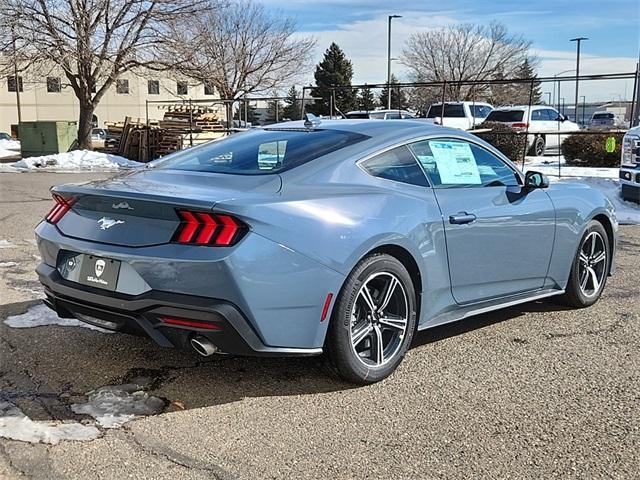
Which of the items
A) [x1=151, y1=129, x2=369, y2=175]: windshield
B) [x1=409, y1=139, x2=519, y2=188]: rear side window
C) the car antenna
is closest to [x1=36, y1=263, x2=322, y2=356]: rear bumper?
[x1=151, y1=129, x2=369, y2=175]: windshield

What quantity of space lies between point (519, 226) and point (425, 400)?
1.65 meters

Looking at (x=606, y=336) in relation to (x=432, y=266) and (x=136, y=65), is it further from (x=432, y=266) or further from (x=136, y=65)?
(x=136, y=65)

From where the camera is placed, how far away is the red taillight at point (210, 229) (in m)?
3.35

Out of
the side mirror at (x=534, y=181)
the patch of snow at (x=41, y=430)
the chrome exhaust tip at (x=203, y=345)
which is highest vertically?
the side mirror at (x=534, y=181)

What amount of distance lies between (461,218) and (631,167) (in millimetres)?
7723

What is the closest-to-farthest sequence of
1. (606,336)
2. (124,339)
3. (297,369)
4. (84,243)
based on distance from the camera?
1. (84,243)
2. (297,369)
3. (124,339)
4. (606,336)

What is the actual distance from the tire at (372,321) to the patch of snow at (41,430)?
1283 millimetres

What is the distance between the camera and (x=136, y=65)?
25.6 meters

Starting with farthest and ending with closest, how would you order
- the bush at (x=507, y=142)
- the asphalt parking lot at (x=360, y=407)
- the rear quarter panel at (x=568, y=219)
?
1. the bush at (x=507, y=142)
2. the rear quarter panel at (x=568, y=219)
3. the asphalt parking lot at (x=360, y=407)

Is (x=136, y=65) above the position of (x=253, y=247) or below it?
above

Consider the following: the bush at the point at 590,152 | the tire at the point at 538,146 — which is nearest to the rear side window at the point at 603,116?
the tire at the point at 538,146

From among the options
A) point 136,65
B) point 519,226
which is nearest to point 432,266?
point 519,226

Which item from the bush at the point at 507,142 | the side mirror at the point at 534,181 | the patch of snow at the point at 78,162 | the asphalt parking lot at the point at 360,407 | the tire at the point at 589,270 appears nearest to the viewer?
the asphalt parking lot at the point at 360,407

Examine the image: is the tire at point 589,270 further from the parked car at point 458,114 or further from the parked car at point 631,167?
the parked car at point 458,114
